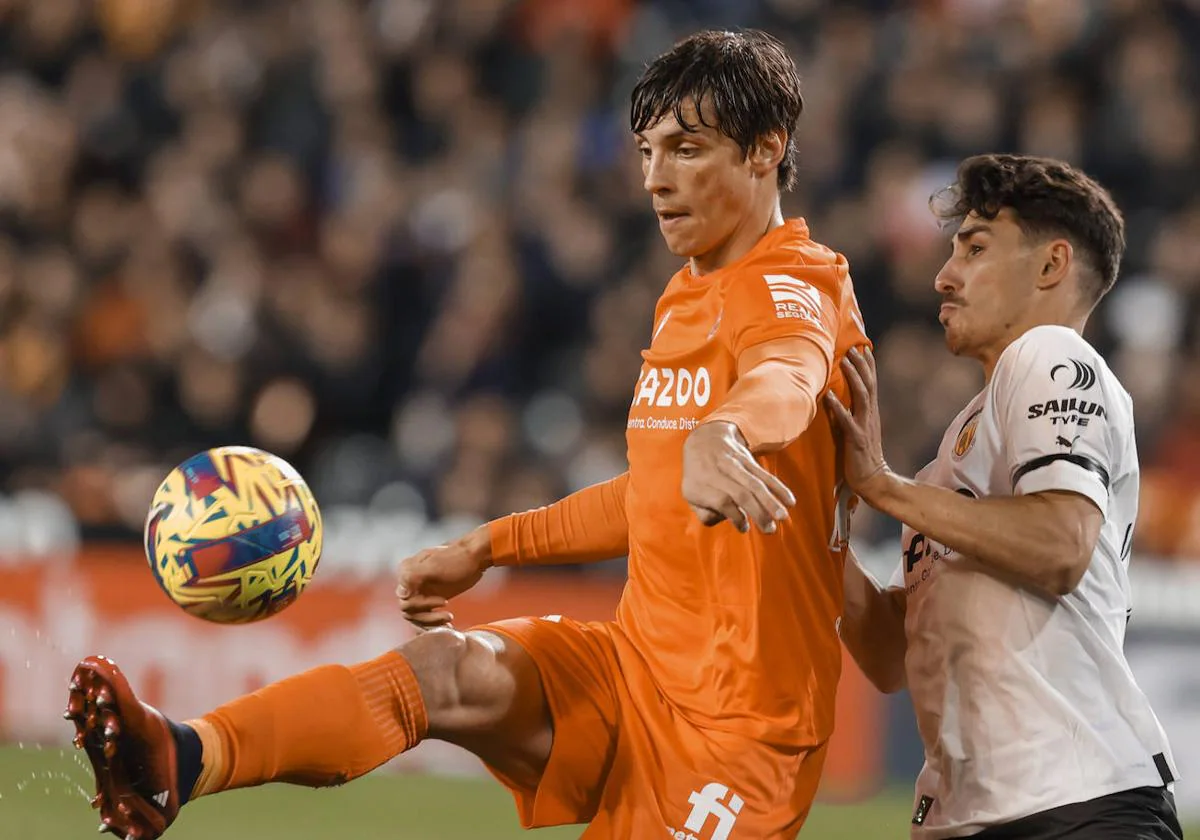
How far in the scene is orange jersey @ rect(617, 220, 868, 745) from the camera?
12.2 ft

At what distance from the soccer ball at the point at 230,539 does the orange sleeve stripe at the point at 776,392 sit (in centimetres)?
106

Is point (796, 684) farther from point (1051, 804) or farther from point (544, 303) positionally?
point (544, 303)

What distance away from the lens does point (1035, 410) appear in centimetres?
387

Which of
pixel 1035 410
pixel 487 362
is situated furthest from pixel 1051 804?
pixel 487 362

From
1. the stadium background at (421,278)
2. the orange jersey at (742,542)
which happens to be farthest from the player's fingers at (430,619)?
the stadium background at (421,278)

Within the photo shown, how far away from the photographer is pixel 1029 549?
372cm

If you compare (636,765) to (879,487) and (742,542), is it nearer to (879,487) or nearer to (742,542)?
(742,542)

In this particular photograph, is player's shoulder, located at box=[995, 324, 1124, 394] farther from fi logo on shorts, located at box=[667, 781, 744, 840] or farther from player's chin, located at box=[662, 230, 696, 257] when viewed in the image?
fi logo on shorts, located at box=[667, 781, 744, 840]

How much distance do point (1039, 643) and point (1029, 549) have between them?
0.98 feet

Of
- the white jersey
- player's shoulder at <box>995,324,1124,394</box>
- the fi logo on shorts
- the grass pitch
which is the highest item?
player's shoulder at <box>995,324,1124,394</box>

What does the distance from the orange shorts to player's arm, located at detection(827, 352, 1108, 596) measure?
Result: 1.89 feet

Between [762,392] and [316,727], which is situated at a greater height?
[762,392]

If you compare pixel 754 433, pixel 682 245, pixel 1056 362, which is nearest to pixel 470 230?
pixel 682 245

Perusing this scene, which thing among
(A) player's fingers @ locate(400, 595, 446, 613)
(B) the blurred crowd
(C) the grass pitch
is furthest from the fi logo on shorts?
(B) the blurred crowd
